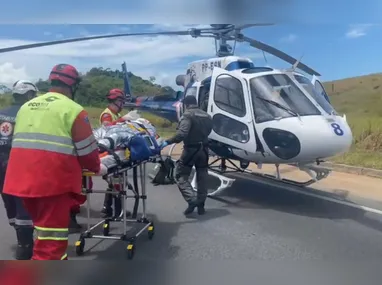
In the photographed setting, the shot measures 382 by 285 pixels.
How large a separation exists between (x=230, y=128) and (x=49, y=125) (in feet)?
10.8

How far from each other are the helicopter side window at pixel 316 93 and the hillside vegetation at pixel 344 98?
0.09 m

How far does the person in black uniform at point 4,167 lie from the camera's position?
3129 millimetres

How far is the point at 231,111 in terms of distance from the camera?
5691 mm

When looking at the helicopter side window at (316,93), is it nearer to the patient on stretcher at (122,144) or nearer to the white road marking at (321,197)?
the white road marking at (321,197)

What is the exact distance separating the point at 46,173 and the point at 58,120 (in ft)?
0.93

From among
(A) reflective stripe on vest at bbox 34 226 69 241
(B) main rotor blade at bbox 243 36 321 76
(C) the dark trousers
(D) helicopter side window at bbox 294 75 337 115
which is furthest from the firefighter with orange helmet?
(D) helicopter side window at bbox 294 75 337 115

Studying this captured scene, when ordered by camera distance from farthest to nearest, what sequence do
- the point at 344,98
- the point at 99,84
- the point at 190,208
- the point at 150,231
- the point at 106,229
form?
the point at 344,98, the point at 190,208, the point at 150,231, the point at 106,229, the point at 99,84

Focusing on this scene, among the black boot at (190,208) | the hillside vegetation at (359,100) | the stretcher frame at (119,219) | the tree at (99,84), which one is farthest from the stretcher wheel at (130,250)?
the hillside vegetation at (359,100)

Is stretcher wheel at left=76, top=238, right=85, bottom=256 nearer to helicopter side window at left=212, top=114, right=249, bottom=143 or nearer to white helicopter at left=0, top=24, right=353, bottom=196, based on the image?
white helicopter at left=0, top=24, right=353, bottom=196

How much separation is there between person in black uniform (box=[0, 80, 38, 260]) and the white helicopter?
1.33 metres

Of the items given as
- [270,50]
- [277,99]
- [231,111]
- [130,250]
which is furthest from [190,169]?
[270,50]

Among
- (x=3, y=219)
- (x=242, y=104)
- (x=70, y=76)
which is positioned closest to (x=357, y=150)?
(x=242, y=104)

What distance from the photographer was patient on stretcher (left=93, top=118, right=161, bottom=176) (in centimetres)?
357

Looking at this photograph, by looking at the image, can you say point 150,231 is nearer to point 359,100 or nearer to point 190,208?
point 190,208
